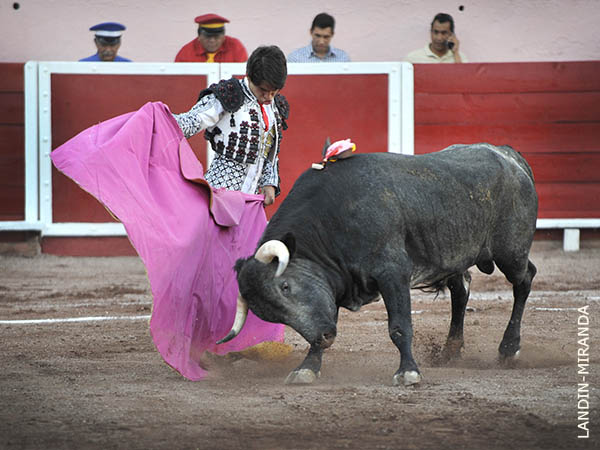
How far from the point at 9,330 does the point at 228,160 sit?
1567 mm

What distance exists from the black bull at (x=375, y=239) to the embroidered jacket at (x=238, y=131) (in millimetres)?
434

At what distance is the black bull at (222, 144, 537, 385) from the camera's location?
3357mm

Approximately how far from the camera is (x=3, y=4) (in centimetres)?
812

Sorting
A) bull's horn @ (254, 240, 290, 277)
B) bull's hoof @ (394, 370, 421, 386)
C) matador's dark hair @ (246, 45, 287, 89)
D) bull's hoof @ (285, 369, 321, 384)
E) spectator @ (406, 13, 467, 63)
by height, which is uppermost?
spectator @ (406, 13, 467, 63)

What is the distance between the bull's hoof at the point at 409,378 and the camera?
3.41 m

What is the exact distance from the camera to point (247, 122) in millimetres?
3971

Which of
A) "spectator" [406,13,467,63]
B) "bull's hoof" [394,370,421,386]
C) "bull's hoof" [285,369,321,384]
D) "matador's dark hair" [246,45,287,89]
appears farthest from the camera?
"spectator" [406,13,467,63]

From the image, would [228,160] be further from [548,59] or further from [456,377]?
[548,59]

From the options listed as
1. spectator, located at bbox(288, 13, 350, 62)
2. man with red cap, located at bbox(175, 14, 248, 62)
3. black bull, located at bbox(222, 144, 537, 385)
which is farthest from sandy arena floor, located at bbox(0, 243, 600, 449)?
spectator, located at bbox(288, 13, 350, 62)

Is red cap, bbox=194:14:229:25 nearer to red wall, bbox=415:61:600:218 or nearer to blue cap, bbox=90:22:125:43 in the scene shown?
blue cap, bbox=90:22:125:43

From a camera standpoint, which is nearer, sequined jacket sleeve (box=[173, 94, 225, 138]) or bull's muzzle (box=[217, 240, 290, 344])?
bull's muzzle (box=[217, 240, 290, 344])

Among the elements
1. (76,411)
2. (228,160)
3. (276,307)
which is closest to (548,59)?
(228,160)

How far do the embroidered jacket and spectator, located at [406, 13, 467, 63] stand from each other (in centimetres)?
381

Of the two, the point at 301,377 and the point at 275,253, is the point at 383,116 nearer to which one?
the point at 301,377
